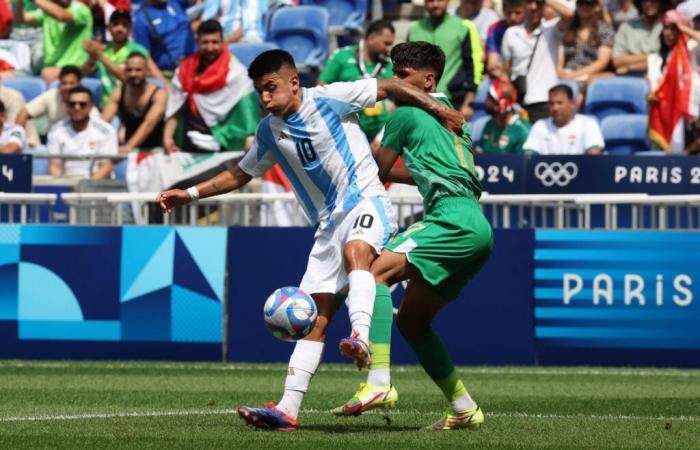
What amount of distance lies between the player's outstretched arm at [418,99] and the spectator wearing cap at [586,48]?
9978 millimetres

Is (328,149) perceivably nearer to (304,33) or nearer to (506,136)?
(506,136)

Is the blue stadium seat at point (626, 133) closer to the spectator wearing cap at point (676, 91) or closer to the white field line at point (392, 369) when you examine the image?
the spectator wearing cap at point (676, 91)

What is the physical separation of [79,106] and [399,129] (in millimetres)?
9228

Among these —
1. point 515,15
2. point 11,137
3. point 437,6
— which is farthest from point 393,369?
point 515,15

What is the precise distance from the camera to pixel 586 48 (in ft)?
60.5

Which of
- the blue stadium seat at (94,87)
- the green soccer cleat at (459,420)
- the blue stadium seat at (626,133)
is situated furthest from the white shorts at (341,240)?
the blue stadium seat at (94,87)

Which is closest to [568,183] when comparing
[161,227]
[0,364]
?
[161,227]

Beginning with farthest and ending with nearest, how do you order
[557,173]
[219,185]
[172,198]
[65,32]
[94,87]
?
[65,32], [94,87], [557,173], [219,185], [172,198]

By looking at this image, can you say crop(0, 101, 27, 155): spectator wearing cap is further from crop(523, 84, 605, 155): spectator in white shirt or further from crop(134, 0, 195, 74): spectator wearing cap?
crop(523, 84, 605, 155): spectator in white shirt

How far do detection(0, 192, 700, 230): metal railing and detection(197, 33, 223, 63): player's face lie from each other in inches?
96.6

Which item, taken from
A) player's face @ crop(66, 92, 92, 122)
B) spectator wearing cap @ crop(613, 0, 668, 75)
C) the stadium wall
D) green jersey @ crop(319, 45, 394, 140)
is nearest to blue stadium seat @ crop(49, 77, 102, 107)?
player's face @ crop(66, 92, 92, 122)

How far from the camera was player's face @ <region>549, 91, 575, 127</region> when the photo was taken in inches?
629

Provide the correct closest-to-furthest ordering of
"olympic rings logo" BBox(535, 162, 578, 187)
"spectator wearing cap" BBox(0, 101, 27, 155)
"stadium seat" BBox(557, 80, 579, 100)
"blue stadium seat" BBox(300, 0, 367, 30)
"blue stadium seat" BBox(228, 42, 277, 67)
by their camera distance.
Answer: "olympic rings logo" BBox(535, 162, 578, 187)
"spectator wearing cap" BBox(0, 101, 27, 155)
"stadium seat" BBox(557, 80, 579, 100)
"blue stadium seat" BBox(228, 42, 277, 67)
"blue stadium seat" BBox(300, 0, 367, 30)

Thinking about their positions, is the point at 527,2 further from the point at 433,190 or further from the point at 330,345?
the point at 433,190
